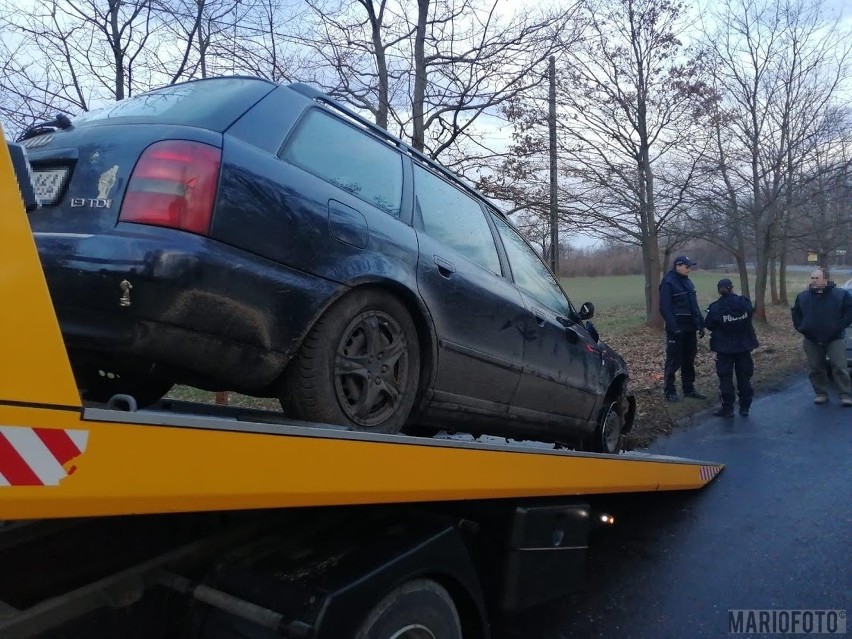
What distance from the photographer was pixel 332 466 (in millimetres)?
1948

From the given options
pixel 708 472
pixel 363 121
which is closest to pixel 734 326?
pixel 708 472

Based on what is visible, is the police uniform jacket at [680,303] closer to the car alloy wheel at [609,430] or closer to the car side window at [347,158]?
the car alloy wheel at [609,430]

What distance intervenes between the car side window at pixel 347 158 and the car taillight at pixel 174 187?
38cm

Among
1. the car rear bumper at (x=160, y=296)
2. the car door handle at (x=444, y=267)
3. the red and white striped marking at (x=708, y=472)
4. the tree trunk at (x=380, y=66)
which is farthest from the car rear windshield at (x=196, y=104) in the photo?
the tree trunk at (x=380, y=66)

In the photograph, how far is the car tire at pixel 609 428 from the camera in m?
4.96

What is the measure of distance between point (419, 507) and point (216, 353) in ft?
3.28

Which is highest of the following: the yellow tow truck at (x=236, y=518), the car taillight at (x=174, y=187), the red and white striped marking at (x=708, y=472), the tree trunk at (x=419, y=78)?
the tree trunk at (x=419, y=78)

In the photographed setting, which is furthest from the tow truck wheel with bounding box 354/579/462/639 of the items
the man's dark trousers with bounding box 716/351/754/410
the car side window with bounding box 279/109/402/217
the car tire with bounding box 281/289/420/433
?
the man's dark trousers with bounding box 716/351/754/410

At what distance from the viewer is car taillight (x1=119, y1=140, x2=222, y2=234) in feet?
7.08

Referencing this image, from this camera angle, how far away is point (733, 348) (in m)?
7.90

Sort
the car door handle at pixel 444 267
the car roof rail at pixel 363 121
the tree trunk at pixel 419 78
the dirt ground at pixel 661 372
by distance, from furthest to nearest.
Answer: the tree trunk at pixel 419 78
the dirt ground at pixel 661 372
the car door handle at pixel 444 267
the car roof rail at pixel 363 121

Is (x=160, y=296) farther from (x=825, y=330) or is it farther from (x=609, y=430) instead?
(x=825, y=330)

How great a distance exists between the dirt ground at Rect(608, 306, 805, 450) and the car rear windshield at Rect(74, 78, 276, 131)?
5239mm

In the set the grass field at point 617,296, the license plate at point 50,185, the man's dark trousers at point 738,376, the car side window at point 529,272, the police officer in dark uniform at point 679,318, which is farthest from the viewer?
the grass field at point 617,296
